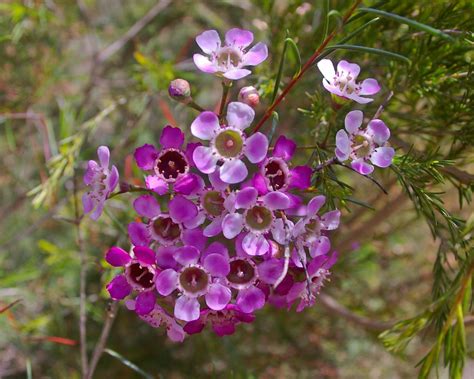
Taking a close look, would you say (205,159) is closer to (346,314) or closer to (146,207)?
(146,207)

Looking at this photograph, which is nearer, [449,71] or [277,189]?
[277,189]

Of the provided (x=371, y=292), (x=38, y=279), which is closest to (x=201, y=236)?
(x=38, y=279)

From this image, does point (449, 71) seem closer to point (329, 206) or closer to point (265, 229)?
point (329, 206)

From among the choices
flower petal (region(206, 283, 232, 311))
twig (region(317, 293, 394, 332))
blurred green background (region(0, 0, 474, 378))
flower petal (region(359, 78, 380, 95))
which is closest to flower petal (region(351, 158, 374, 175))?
flower petal (region(359, 78, 380, 95))

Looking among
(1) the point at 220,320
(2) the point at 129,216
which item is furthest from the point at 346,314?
(1) the point at 220,320

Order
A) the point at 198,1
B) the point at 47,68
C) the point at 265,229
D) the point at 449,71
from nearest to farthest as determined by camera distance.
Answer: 1. the point at 265,229
2. the point at 449,71
3. the point at 47,68
4. the point at 198,1

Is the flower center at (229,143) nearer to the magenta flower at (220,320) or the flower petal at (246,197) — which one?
the flower petal at (246,197)
